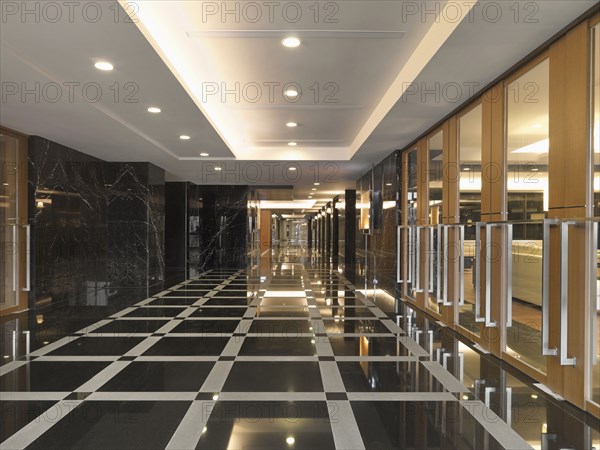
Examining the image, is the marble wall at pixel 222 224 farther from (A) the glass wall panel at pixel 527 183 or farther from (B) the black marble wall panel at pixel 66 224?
(A) the glass wall panel at pixel 527 183

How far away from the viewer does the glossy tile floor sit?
2.47m

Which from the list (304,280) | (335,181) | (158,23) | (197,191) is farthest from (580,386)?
(197,191)

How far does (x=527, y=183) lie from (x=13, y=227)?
6.28m

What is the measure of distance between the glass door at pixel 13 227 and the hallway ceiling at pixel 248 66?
377 millimetres

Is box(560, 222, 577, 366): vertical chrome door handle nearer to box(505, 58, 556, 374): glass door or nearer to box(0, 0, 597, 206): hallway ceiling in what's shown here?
box(505, 58, 556, 374): glass door

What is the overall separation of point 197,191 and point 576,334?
11.2 meters

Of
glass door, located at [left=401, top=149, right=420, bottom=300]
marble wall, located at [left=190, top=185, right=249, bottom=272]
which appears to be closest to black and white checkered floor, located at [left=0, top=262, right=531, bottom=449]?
glass door, located at [left=401, top=149, right=420, bottom=300]

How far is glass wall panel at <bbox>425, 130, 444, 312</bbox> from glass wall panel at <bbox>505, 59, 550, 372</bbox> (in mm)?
1494

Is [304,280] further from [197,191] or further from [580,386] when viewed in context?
[580,386]

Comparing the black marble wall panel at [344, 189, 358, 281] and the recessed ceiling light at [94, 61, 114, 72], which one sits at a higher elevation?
the recessed ceiling light at [94, 61, 114, 72]

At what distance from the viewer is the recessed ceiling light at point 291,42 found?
4023 millimetres

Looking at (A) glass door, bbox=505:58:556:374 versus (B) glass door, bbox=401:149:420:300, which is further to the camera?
(B) glass door, bbox=401:149:420:300

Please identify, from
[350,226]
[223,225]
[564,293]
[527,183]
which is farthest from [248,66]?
[350,226]

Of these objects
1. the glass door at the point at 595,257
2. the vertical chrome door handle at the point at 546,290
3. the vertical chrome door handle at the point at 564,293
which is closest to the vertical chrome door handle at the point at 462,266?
the vertical chrome door handle at the point at 546,290
